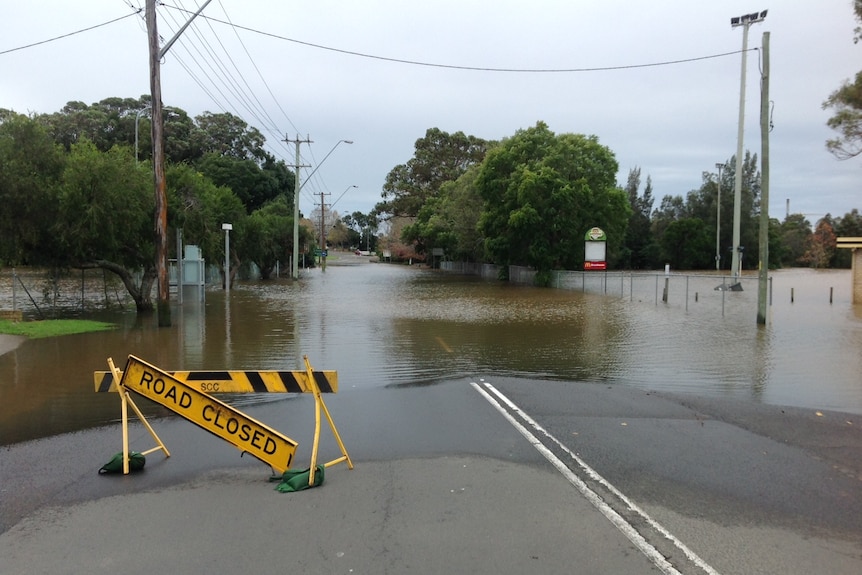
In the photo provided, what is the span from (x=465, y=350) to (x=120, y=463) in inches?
357

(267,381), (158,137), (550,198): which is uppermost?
(550,198)

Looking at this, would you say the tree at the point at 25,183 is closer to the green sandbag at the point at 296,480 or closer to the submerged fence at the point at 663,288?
the green sandbag at the point at 296,480

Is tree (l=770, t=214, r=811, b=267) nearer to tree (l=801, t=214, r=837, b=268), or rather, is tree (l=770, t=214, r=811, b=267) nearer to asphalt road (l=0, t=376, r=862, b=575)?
tree (l=801, t=214, r=837, b=268)

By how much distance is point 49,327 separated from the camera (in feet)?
54.6

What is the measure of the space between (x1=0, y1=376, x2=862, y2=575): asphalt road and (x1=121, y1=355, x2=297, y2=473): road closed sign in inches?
13.0

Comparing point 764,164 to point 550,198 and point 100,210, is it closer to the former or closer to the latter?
point 100,210

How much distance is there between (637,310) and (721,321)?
13.5 ft

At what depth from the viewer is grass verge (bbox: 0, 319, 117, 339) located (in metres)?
15.8

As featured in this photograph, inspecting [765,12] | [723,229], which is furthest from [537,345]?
[723,229]

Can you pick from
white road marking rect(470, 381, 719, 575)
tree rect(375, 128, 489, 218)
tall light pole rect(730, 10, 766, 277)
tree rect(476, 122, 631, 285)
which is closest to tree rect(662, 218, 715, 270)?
tree rect(375, 128, 489, 218)

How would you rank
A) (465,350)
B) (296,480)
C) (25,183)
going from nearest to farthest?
1. (296,480)
2. (465,350)
3. (25,183)

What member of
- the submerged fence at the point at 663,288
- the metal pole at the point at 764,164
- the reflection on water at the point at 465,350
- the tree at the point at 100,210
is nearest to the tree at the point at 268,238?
the submerged fence at the point at 663,288

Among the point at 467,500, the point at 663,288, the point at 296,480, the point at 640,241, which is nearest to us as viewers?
the point at 467,500

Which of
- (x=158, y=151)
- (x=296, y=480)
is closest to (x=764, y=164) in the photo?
(x=158, y=151)
